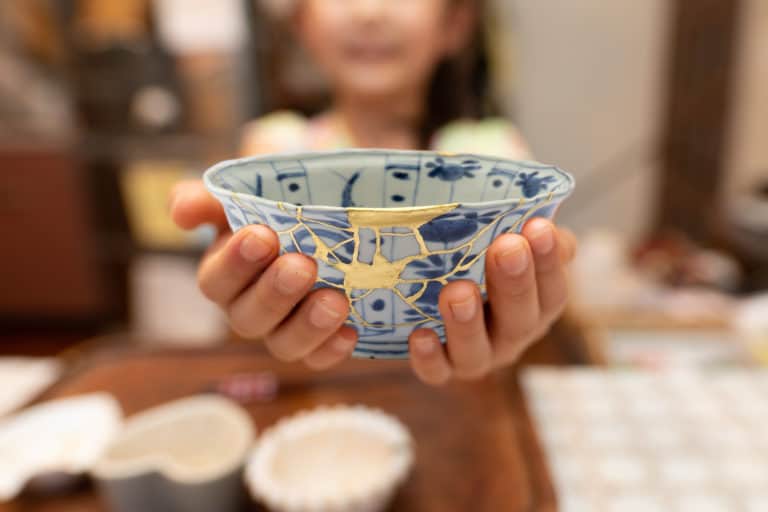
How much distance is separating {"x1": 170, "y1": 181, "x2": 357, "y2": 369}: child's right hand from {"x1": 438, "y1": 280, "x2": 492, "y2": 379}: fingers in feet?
0.19

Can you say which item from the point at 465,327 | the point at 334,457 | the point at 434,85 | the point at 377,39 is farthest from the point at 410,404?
the point at 434,85

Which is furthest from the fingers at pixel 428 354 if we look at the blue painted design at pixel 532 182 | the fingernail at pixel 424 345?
the blue painted design at pixel 532 182

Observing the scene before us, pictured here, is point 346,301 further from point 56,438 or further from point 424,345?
point 56,438

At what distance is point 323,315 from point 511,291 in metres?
0.11

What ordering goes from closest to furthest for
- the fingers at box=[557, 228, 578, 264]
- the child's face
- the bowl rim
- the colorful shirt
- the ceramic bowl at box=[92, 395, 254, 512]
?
1. the bowl rim
2. the fingers at box=[557, 228, 578, 264]
3. the ceramic bowl at box=[92, 395, 254, 512]
4. the child's face
5. the colorful shirt

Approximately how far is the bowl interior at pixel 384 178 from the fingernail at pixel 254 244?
42 mm

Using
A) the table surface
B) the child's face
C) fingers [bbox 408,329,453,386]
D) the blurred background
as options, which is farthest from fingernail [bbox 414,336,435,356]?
the blurred background

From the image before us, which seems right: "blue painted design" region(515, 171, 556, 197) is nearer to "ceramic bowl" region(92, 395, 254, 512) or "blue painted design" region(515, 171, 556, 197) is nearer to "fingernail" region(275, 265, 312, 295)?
→ "fingernail" region(275, 265, 312, 295)

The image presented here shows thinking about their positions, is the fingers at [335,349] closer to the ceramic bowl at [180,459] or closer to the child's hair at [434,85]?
the ceramic bowl at [180,459]

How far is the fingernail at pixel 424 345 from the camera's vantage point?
0.36 metres

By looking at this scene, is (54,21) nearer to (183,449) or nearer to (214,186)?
(183,449)

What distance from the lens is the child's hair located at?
1091 millimetres

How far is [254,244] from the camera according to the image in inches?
12.4

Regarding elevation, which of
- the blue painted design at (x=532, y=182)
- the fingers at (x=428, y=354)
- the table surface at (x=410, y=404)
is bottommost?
the table surface at (x=410, y=404)
